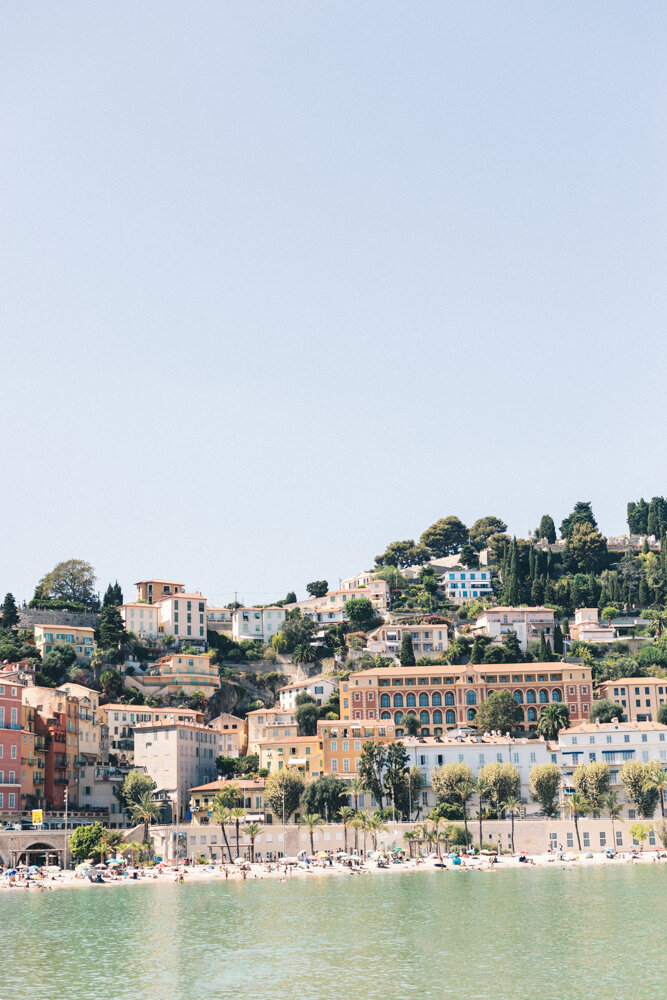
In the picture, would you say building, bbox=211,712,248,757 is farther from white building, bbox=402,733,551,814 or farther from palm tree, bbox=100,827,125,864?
palm tree, bbox=100,827,125,864

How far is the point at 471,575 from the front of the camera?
172 m

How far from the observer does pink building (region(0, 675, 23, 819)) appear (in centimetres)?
10419

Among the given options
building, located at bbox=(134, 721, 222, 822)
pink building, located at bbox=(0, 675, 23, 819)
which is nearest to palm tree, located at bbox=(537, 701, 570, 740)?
building, located at bbox=(134, 721, 222, 822)

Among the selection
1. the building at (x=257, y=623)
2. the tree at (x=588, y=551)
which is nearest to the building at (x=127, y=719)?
the building at (x=257, y=623)

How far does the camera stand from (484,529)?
19075 cm

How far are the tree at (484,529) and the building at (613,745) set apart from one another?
7768cm

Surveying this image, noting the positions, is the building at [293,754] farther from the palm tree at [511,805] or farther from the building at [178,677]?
the building at [178,677]

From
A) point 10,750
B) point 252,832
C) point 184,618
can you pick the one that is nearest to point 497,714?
point 252,832

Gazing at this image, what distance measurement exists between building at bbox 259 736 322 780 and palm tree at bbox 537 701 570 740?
21.8 metres

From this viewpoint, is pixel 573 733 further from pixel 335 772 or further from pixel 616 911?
pixel 616 911

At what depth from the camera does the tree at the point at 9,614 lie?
148125 mm

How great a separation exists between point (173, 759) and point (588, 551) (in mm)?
75405

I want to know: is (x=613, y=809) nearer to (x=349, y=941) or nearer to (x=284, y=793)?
(x=284, y=793)

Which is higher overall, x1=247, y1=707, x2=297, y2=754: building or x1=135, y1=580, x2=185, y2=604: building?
x1=135, y1=580, x2=185, y2=604: building
